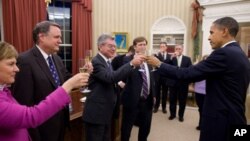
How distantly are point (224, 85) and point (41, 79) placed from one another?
4.91ft

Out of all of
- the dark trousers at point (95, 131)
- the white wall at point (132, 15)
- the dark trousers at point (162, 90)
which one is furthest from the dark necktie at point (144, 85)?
the white wall at point (132, 15)

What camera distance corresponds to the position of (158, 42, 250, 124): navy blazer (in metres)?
1.87

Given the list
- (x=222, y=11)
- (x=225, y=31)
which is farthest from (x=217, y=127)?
(x=222, y=11)

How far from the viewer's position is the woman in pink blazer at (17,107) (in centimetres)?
103

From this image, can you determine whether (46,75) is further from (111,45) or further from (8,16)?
(8,16)

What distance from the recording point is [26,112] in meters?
1.06

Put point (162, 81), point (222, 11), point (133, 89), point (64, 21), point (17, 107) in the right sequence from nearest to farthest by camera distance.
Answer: point (17, 107) < point (133, 89) < point (162, 81) < point (222, 11) < point (64, 21)

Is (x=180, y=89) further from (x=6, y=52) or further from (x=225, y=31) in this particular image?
(x=6, y=52)

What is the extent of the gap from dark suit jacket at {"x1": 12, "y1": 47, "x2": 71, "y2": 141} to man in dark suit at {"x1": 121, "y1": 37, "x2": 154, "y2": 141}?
1241mm

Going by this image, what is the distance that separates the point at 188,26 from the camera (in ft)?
20.7

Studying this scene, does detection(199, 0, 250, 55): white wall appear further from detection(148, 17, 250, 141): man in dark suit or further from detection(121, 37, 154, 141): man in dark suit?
detection(148, 17, 250, 141): man in dark suit

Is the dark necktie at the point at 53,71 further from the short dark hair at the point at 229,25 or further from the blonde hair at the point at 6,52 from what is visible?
the short dark hair at the point at 229,25

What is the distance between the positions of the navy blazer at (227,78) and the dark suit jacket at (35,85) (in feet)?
4.05

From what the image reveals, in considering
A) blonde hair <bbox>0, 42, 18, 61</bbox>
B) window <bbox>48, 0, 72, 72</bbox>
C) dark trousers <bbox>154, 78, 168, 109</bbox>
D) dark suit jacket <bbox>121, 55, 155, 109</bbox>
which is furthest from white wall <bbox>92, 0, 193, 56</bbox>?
blonde hair <bbox>0, 42, 18, 61</bbox>
